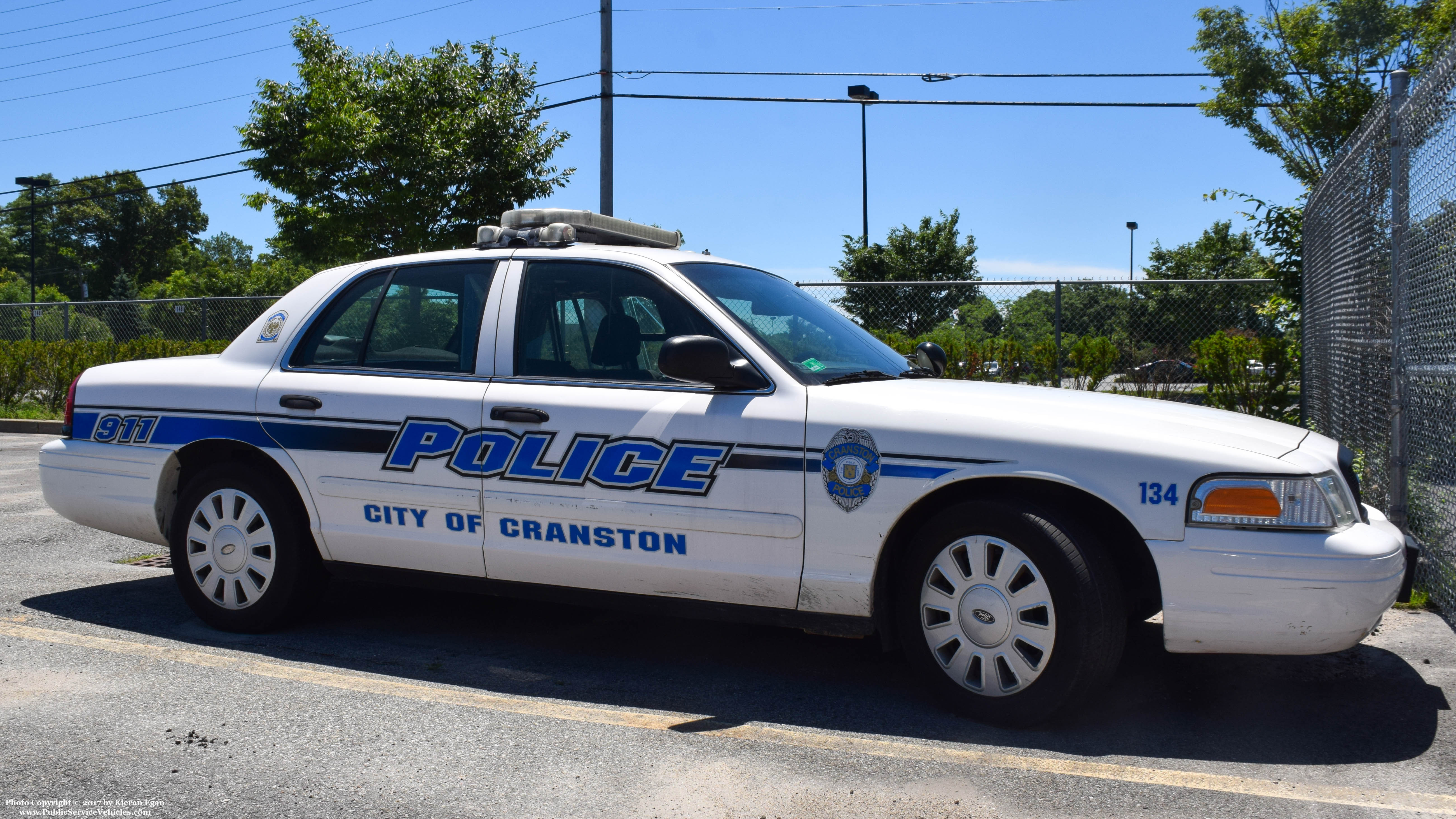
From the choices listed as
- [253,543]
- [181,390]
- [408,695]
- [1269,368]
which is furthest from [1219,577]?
[1269,368]

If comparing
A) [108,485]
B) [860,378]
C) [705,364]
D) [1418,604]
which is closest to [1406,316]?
[1418,604]

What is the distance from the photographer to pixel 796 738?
350 cm

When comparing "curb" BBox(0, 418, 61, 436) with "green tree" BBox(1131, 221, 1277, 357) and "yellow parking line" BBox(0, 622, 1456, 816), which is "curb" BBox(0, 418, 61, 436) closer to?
"yellow parking line" BBox(0, 622, 1456, 816)

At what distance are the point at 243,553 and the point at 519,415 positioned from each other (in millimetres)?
1492

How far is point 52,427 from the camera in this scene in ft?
49.8

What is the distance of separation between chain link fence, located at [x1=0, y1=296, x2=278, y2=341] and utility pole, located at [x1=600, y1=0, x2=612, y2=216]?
5151mm

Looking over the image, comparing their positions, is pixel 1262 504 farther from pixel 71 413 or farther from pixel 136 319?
pixel 136 319

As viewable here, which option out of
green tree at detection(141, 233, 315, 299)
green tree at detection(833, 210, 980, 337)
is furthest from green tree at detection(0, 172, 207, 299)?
green tree at detection(833, 210, 980, 337)

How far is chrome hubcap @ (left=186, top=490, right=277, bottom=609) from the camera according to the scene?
4617mm

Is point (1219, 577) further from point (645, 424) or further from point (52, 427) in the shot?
point (52, 427)

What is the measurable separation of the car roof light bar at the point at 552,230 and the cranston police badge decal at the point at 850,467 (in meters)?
1.59

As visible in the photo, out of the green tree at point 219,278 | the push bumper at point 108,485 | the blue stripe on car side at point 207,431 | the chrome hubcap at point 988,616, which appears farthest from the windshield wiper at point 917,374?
the green tree at point 219,278

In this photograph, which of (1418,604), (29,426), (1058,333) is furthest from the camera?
(29,426)

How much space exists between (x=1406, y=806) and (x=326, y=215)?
21.8 m
